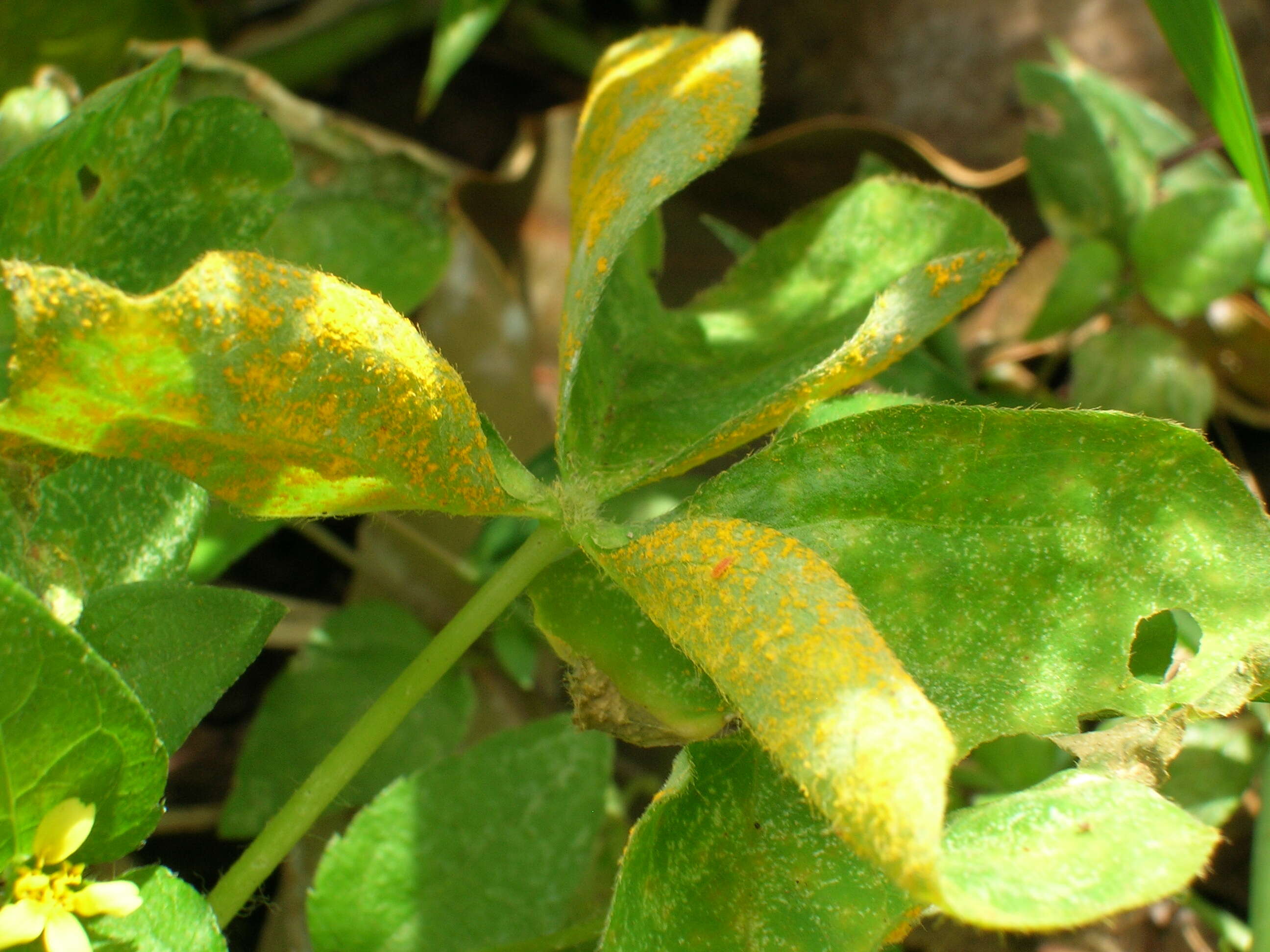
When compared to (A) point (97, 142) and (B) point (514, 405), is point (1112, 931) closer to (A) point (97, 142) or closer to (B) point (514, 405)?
(B) point (514, 405)

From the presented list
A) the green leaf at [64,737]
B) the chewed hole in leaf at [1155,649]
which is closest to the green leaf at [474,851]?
the green leaf at [64,737]

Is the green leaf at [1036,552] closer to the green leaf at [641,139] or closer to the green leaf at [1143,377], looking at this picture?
the green leaf at [641,139]

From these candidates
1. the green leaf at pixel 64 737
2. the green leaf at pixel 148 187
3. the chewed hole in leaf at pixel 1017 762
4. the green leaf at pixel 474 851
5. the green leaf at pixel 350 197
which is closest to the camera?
the green leaf at pixel 64 737

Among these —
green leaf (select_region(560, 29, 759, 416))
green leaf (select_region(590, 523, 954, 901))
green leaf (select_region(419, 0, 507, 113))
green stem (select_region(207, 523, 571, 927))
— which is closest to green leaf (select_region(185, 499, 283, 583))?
green stem (select_region(207, 523, 571, 927))

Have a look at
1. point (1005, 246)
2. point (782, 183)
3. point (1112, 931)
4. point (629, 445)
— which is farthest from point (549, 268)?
point (1112, 931)

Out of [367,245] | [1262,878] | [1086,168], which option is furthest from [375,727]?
[1086,168]
